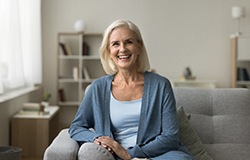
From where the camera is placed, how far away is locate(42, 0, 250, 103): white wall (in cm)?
627

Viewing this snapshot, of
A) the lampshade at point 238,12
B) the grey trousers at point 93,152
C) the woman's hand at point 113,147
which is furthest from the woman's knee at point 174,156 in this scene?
the lampshade at point 238,12

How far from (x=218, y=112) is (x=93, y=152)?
3.31ft

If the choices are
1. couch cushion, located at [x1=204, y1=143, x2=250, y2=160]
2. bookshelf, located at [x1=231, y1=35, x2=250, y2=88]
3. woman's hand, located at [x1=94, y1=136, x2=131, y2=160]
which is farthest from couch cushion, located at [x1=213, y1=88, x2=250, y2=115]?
bookshelf, located at [x1=231, y1=35, x2=250, y2=88]

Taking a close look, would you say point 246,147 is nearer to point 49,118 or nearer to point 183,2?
point 49,118

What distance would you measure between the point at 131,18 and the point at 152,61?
2.33 feet

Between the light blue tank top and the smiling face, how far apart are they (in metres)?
0.21

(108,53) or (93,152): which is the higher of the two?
(108,53)

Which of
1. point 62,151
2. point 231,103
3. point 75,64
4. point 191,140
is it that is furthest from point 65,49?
point 62,151

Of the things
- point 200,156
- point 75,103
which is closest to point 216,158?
point 200,156

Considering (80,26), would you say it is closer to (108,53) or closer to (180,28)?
(180,28)

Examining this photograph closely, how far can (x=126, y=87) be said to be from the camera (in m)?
2.42

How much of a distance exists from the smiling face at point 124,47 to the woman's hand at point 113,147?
0.43m

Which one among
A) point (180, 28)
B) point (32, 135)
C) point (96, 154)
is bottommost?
point (32, 135)

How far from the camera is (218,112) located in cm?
275
